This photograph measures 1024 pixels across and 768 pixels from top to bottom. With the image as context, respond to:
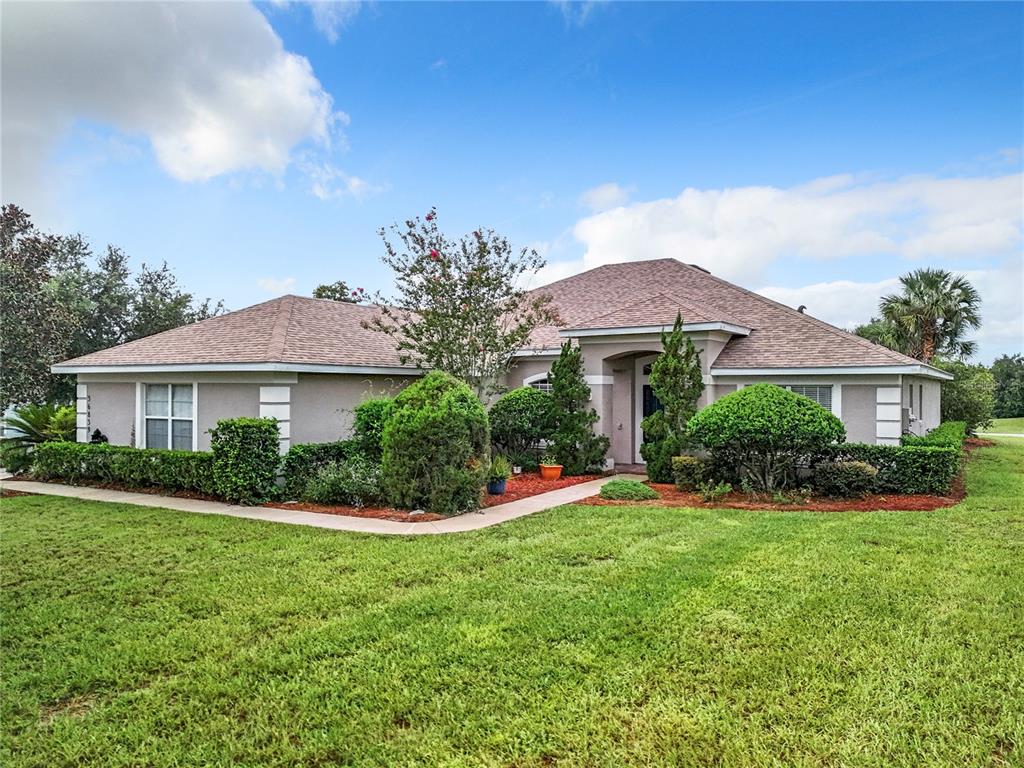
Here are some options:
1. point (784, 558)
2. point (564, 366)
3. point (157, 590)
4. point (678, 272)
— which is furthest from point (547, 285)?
point (157, 590)

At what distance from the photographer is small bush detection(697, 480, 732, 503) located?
12.1 metres

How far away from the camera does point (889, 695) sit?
13.9 ft

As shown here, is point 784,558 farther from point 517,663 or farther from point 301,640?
point 301,640

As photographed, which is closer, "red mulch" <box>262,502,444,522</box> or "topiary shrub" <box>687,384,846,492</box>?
"red mulch" <box>262,502,444,522</box>

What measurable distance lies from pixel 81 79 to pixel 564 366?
35.5ft

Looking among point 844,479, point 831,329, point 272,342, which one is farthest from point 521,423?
point 831,329

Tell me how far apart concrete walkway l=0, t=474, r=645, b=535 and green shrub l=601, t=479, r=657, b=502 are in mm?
506

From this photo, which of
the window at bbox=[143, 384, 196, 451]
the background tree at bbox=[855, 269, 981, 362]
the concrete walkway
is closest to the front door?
the concrete walkway

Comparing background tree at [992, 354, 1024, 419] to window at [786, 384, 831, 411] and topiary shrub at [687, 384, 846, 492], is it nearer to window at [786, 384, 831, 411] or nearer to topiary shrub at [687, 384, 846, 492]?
window at [786, 384, 831, 411]

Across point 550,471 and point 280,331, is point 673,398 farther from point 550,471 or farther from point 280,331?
point 280,331

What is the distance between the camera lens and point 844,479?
Answer: 12.0m

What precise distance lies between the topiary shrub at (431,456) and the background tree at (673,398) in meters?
4.71

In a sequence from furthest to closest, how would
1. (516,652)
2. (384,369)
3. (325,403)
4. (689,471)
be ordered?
(384,369) → (325,403) → (689,471) → (516,652)

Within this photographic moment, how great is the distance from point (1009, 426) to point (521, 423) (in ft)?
134
